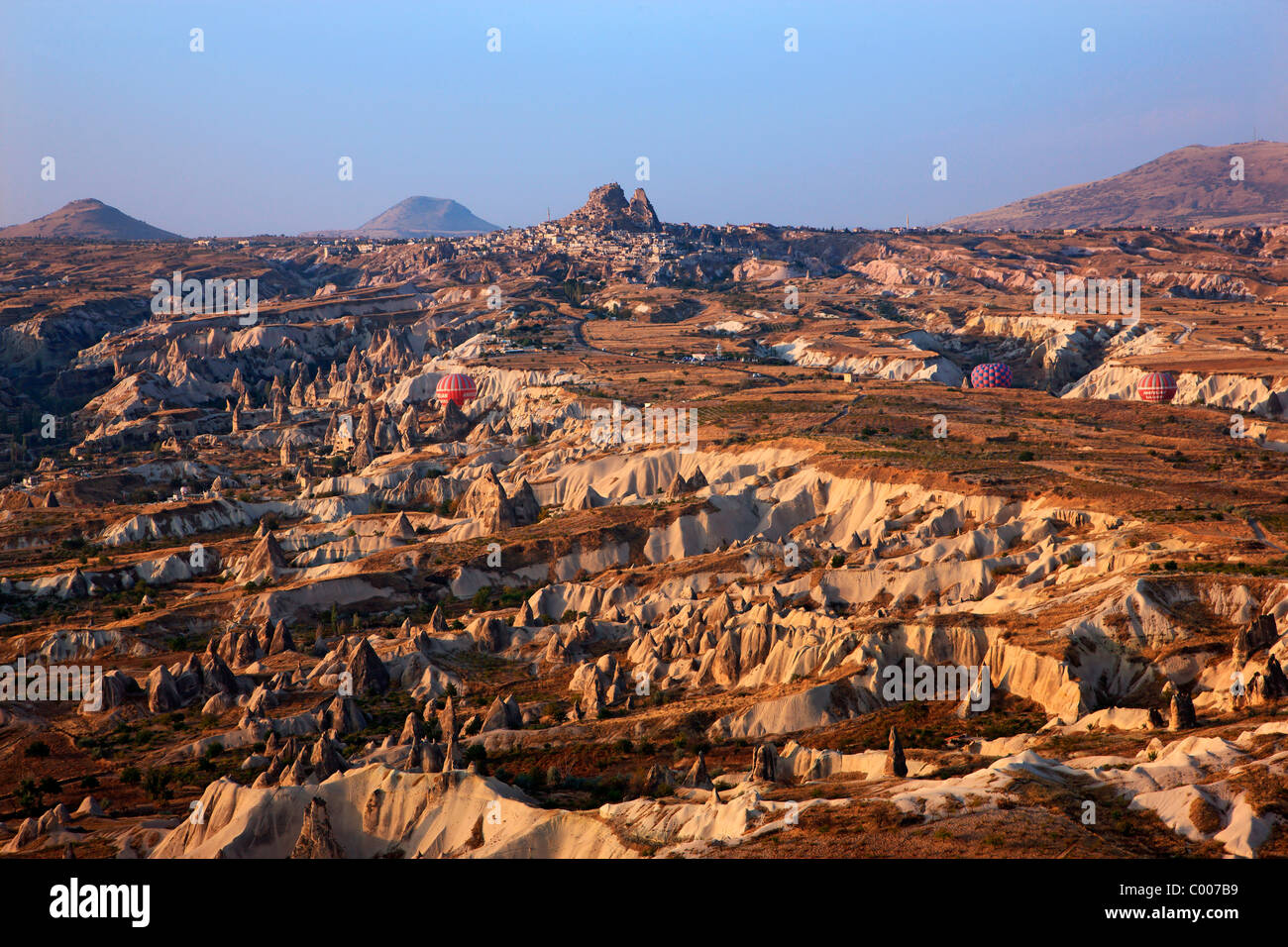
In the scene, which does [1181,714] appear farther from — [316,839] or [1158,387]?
[1158,387]

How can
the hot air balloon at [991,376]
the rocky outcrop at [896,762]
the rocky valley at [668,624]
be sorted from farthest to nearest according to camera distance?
the hot air balloon at [991,376] < the rocky outcrop at [896,762] < the rocky valley at [668,624]

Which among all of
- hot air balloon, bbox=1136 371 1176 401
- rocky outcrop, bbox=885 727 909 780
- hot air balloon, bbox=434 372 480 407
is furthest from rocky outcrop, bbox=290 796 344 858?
hot air balloon, bbox=1136 371 1176 401

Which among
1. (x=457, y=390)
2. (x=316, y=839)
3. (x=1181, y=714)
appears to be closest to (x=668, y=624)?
(x=1181, y=714)

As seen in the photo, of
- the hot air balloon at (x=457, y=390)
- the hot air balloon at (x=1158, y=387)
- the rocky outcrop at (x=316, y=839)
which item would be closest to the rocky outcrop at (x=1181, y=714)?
the rocky outcrop at (x=316, y=839)

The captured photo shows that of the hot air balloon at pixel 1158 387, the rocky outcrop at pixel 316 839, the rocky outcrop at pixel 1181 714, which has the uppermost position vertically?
the hot air balloon at pixel 1158 387

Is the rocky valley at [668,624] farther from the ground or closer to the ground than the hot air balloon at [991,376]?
closer to the ground

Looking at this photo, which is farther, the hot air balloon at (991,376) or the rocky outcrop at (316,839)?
the hot air balloon at (991,376)

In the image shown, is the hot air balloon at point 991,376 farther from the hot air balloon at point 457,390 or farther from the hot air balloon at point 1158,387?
the hot air balloon at point 457,390
